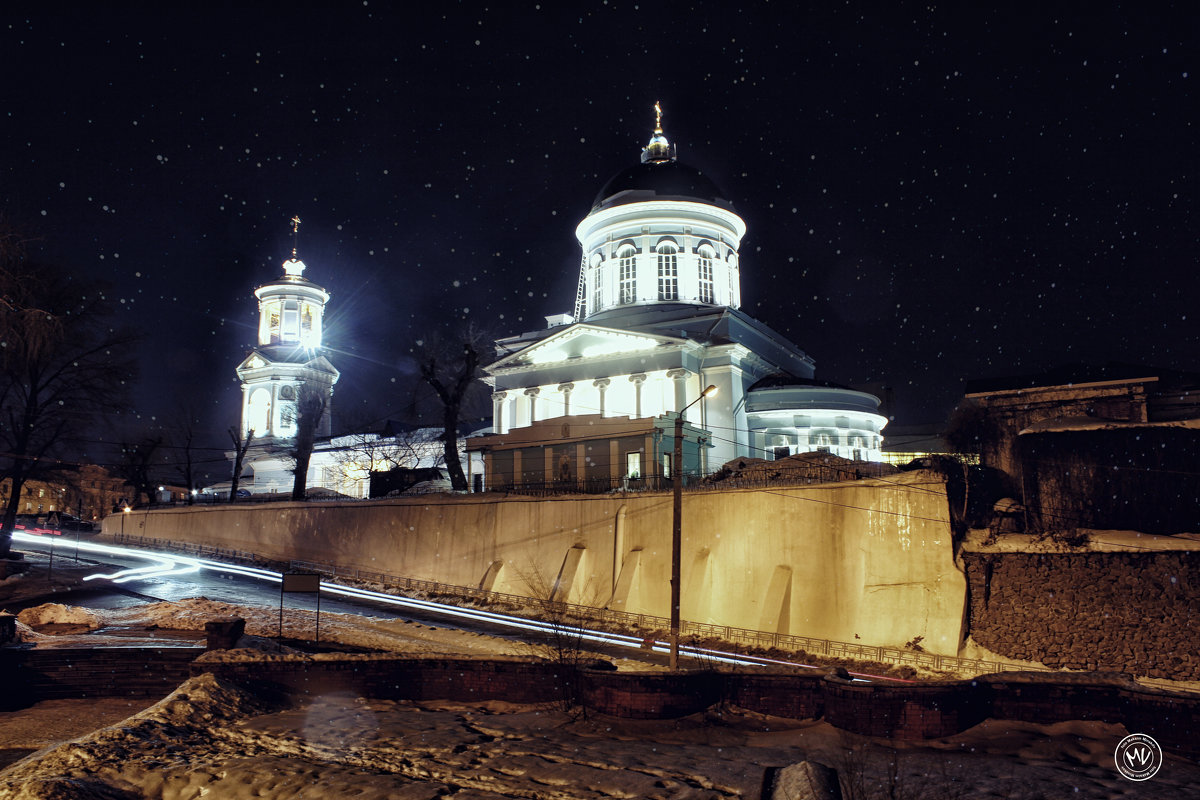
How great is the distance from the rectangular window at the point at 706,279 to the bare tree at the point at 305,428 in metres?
22.9

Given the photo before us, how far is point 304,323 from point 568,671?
201ft

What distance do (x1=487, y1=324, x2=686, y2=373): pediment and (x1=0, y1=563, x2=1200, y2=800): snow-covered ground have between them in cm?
2754

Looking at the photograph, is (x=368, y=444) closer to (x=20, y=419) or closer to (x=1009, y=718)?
(x=20, y=419)

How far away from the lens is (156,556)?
125ft

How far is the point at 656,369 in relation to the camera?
A: 125ft

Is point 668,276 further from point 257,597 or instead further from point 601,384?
point 257,597

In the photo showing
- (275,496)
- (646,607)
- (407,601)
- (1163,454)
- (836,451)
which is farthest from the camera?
(275,496)

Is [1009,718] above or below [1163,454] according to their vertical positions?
below

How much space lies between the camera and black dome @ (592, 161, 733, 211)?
46.4 metres

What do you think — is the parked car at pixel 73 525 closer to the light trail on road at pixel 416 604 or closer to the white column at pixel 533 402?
the light trail on road at pixel 416 604

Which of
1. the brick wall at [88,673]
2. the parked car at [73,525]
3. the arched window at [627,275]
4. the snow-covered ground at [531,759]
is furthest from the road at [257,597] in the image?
the arched window at [627,275]

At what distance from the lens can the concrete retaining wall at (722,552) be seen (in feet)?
67.2

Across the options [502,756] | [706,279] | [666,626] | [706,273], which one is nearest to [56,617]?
[666,626]

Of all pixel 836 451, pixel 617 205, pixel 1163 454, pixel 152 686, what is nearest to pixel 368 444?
pixel 617 205
